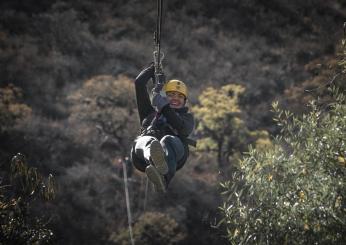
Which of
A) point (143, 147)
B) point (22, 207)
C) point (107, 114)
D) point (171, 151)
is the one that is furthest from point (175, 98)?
point (107, 114)

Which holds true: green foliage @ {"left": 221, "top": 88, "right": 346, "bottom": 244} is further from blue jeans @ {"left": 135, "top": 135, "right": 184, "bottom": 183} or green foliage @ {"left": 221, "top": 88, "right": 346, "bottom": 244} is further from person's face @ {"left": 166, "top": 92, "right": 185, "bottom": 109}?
person's face @ {"left": 166, "top": 92, "right": 185, "bottom": 109}

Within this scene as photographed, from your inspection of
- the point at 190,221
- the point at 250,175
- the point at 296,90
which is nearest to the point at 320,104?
the point at 250,175

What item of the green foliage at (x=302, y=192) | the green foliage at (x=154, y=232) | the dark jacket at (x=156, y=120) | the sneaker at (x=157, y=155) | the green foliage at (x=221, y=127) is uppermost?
the green foliage at (x=221, y=127)

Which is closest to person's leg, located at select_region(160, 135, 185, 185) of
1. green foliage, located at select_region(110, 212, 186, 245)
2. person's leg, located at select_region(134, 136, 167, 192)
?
person's leg, located at select_region(134, 136, 167, 192)

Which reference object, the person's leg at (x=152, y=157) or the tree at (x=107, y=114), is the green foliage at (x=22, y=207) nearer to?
the person's leg at (x=152, y=157)

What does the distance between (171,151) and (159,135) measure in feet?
1.38

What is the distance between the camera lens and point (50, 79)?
147 feet

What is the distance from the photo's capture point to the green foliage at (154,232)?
2791cm

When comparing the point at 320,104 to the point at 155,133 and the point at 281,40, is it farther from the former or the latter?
the point at 281,40

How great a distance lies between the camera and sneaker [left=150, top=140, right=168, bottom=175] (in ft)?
27.7

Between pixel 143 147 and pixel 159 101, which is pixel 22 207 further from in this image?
pixel 159 101

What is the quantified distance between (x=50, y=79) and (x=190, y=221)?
62.4 ft

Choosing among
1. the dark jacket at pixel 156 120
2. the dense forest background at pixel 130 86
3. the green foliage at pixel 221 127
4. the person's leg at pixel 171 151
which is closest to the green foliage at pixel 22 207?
the dark jacket at pixel 156 120

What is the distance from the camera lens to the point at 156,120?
30.3 feet
